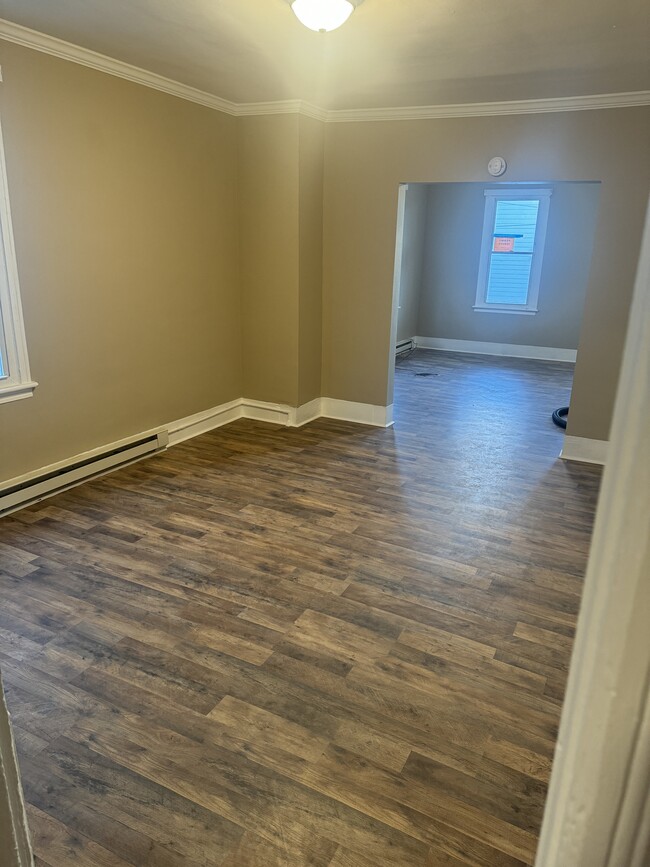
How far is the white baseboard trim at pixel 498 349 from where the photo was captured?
8078 millimetres

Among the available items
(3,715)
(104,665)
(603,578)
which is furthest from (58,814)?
(603,578)

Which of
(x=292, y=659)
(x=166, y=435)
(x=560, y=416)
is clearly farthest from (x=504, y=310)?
(x=292, y=659)

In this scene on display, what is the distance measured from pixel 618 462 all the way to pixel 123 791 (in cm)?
182

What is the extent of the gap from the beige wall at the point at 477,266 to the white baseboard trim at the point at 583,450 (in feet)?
12.8

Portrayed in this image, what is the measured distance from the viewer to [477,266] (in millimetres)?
8320

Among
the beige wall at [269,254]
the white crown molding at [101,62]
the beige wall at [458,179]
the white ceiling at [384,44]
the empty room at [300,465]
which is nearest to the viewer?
the empty room at [300,465]

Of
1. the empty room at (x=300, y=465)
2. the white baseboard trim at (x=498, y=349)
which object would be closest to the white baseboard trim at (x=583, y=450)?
the empty room at (x=300, y=465)

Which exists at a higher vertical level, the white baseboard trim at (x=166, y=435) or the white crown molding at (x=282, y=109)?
the white crown molding at (x=282, y=109)

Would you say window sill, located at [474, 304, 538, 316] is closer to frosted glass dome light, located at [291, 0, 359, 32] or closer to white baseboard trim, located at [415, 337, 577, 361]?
white baseboard trim, located at [415, 337, 577, 361]

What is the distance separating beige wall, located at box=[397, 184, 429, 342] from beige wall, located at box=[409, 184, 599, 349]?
10 cm

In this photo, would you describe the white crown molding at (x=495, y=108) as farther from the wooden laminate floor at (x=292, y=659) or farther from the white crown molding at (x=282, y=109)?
the wooden laminate floor at (x=292, y=659)

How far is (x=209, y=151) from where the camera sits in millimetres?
4430

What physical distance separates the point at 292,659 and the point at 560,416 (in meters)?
4.01

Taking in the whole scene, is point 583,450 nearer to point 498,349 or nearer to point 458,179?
point 458,179
